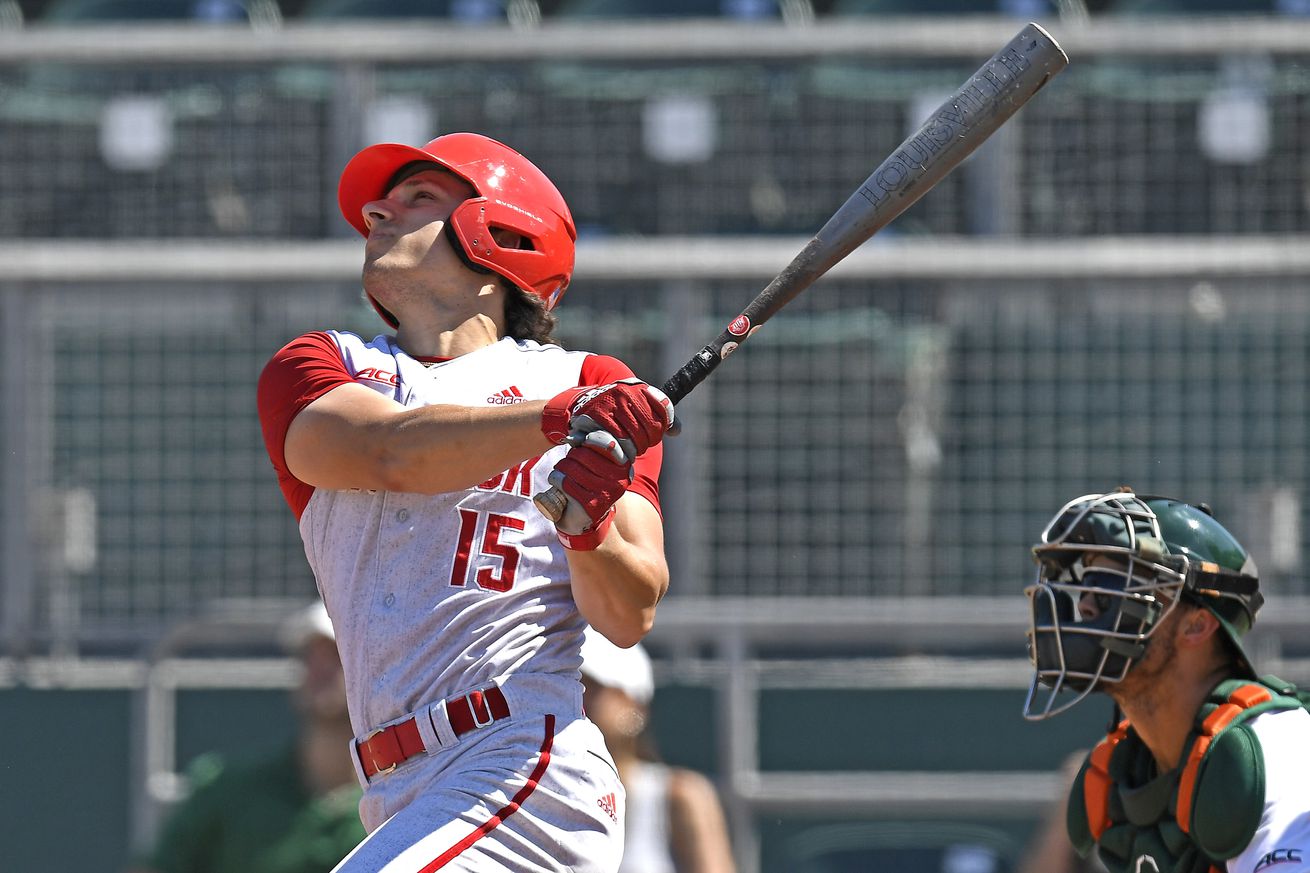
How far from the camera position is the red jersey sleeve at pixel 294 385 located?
2814 mm

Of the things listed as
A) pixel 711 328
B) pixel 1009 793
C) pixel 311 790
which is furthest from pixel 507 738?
pixel 711 328

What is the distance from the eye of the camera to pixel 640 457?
113 inches

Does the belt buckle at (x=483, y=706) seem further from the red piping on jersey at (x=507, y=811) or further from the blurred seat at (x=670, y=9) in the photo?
the blurred seat at (x=670, y=9)

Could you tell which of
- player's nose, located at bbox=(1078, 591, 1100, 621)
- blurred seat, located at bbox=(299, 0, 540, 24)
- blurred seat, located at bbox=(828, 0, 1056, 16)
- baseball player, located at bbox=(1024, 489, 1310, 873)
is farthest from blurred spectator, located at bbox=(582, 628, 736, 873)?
blurred seat, located at bbox=(299, 0, 540, 24)

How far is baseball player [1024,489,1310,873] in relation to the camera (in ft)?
10.5

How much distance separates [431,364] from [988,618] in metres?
2.85

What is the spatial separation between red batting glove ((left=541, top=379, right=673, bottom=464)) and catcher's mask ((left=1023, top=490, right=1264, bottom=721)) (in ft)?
3.41

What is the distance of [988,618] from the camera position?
213 inches

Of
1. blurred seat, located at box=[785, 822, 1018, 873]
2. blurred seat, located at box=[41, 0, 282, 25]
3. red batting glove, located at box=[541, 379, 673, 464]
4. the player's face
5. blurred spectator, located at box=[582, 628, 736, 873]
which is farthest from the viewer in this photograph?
blurred seat, located at box=[41, 0, 282, 25]

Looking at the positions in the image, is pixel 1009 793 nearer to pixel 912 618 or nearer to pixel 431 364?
pixel 912 618

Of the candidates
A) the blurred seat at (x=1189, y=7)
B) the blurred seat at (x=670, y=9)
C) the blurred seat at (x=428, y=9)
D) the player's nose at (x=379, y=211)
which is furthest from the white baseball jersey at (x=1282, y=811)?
the blurred seat at (x=428, y=9)

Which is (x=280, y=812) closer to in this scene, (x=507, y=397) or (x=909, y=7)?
(x=507, y=397)

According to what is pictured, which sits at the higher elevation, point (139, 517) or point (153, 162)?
point (153, 162)

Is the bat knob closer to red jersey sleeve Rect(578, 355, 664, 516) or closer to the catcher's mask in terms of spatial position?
red jersey sleeve Rect(578, 355, 664, 516)
